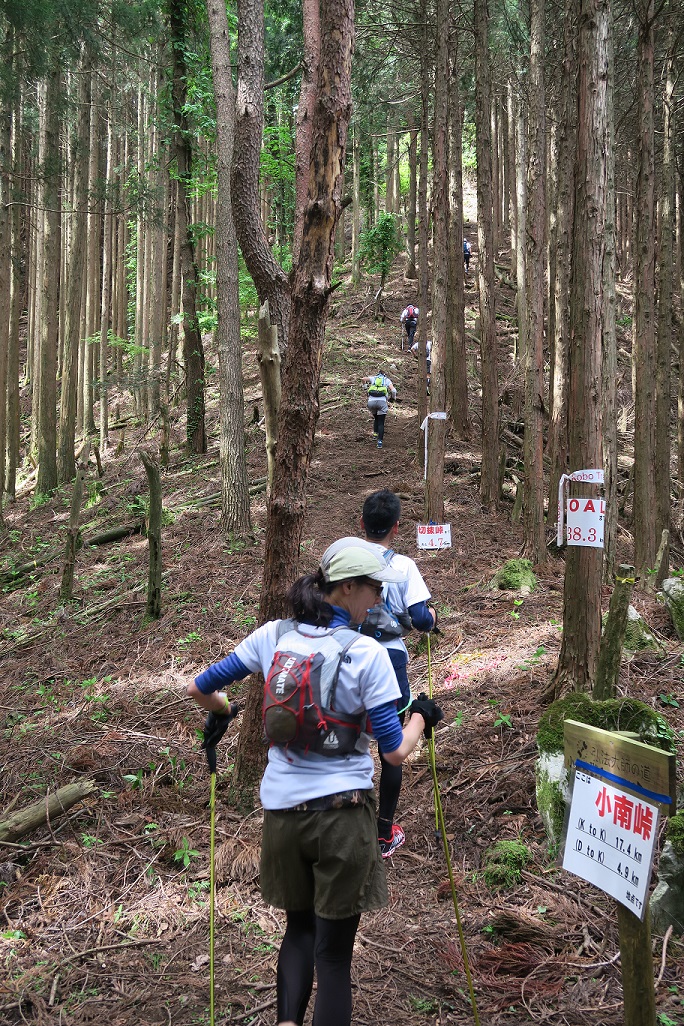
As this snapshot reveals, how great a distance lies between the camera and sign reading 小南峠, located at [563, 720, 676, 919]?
7.25ft

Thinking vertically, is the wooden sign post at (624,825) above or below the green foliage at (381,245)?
below

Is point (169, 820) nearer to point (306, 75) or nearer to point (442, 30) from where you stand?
point (306, 75)

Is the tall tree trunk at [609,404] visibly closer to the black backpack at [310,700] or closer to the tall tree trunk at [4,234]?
the black backpack at [310,700]

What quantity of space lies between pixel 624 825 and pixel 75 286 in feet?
57.3

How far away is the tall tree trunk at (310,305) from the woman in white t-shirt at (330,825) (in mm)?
2512

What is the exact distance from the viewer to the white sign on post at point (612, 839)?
2.23 metres

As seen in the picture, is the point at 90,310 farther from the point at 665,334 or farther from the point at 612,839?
the point at 612,839

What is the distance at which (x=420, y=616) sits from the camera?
443 cm

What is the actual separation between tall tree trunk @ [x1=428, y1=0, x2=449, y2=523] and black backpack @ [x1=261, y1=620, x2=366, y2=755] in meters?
9.42

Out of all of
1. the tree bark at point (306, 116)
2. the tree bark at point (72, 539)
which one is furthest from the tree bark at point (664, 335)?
the tree bark at point (72, 539)

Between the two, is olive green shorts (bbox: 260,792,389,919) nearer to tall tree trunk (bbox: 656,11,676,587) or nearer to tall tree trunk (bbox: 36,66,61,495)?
tall tree trunk (bbox: 656,11,676,587)

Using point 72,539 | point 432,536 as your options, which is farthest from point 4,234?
point 432,536

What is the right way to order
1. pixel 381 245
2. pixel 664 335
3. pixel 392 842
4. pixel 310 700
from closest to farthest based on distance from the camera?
pixel 310 700 < pixel 392 842 < pixel 664 335 < pixel 381 245

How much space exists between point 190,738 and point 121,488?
1142cm
